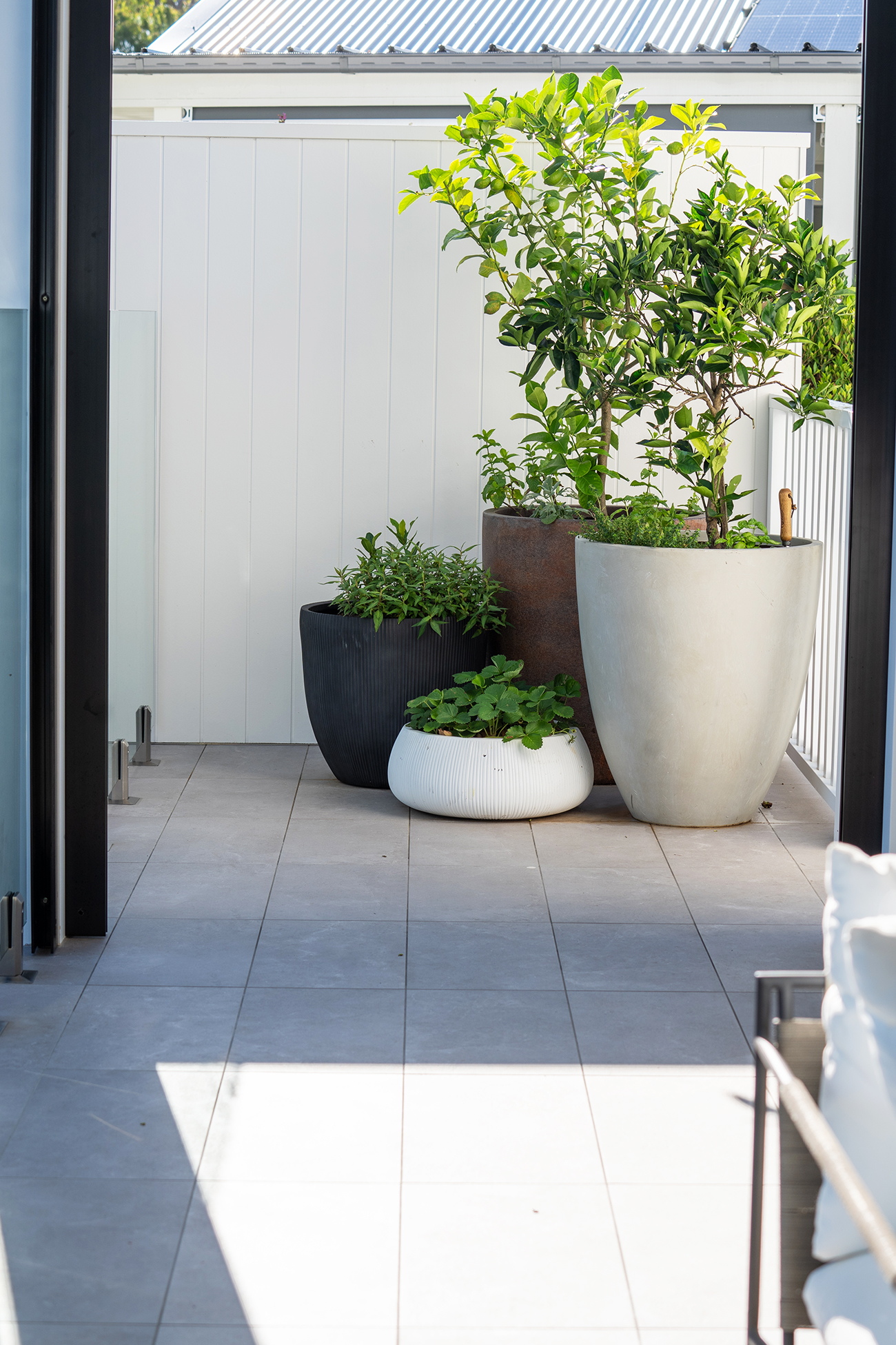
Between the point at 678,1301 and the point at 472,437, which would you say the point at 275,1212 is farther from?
the point at 472,437

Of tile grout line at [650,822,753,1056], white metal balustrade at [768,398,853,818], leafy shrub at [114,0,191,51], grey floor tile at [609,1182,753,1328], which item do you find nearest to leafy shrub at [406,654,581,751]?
tile grout line at [650,822,753,1056]

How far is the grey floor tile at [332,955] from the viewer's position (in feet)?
9.32

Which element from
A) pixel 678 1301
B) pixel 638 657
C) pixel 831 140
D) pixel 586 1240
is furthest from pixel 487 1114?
pixel 831 140

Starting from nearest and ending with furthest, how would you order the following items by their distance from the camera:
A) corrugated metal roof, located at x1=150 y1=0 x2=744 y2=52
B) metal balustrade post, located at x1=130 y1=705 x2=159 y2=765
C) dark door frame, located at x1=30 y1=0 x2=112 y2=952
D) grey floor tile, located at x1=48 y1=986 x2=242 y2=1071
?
1. grey floor tile, located at x1=48 y1=986 x2=242 y2=1071
2. dark door frame, located at x1=30 y1=0 x2=112 y2=952
3. metal balustrade post, located at x1=130 y1=705 x2=159 y2=765
4. corrugated metal roof, located at x1=150 y1=0 x2=744 y2=52

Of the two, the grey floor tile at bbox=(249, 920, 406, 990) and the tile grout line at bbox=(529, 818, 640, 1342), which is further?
the grey floor tile at bbox=(249, 920, 406, 990)

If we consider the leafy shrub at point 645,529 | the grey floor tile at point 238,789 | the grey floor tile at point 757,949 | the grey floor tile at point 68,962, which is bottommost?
the grey floor tile at point 68,962

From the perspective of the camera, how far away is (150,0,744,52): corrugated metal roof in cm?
720

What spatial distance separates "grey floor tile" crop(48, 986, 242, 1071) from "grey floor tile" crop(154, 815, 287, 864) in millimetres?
866

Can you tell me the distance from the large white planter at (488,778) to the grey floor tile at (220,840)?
16.2 inches

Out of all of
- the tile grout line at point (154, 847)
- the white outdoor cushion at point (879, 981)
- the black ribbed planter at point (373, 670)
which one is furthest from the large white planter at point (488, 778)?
the white outdoor cushion at point (879, 981)

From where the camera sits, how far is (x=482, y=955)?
2990 mm

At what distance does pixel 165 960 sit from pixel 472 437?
238 cm

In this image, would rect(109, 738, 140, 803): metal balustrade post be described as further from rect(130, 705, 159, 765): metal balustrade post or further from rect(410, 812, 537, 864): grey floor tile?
rect(410, 812, 537, 864): grey floor tile

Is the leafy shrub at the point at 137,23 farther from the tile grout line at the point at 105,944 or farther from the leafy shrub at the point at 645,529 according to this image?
the tile grout line at the point at 105,944
